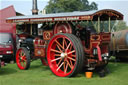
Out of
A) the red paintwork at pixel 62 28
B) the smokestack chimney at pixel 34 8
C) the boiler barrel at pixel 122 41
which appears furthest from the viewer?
the smokestack chimney at pixel 34 8

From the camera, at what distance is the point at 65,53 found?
23.6 feet

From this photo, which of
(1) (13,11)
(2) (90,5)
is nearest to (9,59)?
(1) (13,11)

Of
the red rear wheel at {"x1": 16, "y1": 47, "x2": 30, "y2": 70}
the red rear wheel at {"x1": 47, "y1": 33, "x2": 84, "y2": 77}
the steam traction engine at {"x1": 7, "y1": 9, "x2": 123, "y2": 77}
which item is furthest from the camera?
the red rear wheel at {"x1": 16, "y1": 47, "x2": 30, "y2": 70}

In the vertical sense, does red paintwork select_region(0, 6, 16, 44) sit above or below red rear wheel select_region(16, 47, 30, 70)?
above

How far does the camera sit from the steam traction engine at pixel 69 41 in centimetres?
678

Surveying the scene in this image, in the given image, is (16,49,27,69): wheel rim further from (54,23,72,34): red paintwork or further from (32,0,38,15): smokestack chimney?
(32,0,38,15): smokestack chimney

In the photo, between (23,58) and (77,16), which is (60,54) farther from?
(23,58)

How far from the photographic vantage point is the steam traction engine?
6.78m

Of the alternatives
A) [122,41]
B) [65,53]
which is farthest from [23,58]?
[122,41]

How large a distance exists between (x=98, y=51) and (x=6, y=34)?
6.58 metres

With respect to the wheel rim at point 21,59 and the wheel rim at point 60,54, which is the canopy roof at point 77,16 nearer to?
the wheel rim at point 60,54

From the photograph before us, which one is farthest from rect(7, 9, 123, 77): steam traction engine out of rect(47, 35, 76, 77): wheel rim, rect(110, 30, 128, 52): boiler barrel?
rect(110, 30, 128, 52): boiler barrel

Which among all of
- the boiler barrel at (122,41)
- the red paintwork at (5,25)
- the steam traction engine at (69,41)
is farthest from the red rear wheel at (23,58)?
the boiler barrel at (122,41)

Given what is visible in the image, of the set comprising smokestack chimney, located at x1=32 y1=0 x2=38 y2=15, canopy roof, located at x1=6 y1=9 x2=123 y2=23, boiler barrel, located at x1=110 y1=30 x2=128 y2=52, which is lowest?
boiler barrel, located at x1=110 y1=30 x2=128 y2=52
